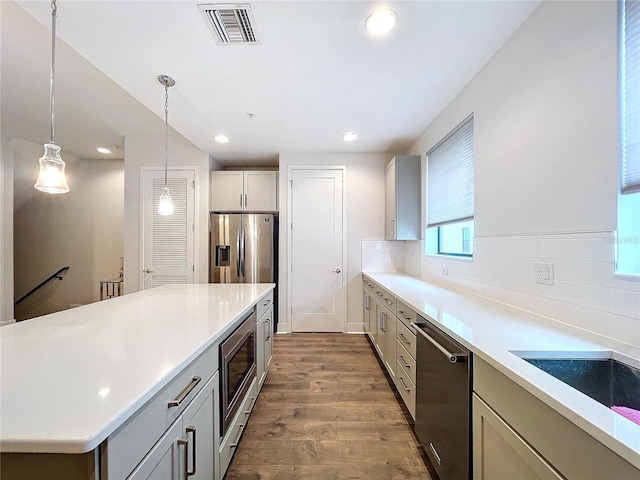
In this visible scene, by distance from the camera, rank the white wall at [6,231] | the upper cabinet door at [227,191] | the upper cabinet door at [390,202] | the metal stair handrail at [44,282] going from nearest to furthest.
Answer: the upper cabinet door at [390,202] < the white wall at [6,231] < the upper cabinet door at [227,191] < the metal stair handrail at [44,282]

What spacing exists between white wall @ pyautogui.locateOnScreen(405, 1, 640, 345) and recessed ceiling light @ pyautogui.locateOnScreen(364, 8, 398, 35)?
76 cm

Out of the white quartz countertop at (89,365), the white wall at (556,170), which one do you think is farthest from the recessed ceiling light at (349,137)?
the white quartz countertop at (89,365)

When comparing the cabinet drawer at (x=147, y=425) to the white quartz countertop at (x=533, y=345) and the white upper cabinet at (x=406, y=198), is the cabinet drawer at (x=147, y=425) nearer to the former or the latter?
the white quartz countertop at (x=533, y=345)

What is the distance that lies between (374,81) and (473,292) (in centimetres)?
181

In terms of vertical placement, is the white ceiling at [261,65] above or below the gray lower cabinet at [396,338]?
above

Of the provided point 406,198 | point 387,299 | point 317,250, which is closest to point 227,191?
point 317,250

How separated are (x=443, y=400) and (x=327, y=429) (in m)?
0.94

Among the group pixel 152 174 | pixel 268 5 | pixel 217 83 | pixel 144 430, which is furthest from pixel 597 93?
pixel 152 174

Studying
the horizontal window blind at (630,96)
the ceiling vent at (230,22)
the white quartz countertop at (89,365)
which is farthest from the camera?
the ceiling vent at (230,22)

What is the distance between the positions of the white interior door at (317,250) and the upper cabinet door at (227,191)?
80 cm

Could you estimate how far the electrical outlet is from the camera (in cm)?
137

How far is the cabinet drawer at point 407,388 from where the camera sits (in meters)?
1.76

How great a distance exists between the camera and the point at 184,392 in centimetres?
95

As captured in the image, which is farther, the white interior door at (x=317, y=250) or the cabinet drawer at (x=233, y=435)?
the white interior door at (x=317, y=250)
